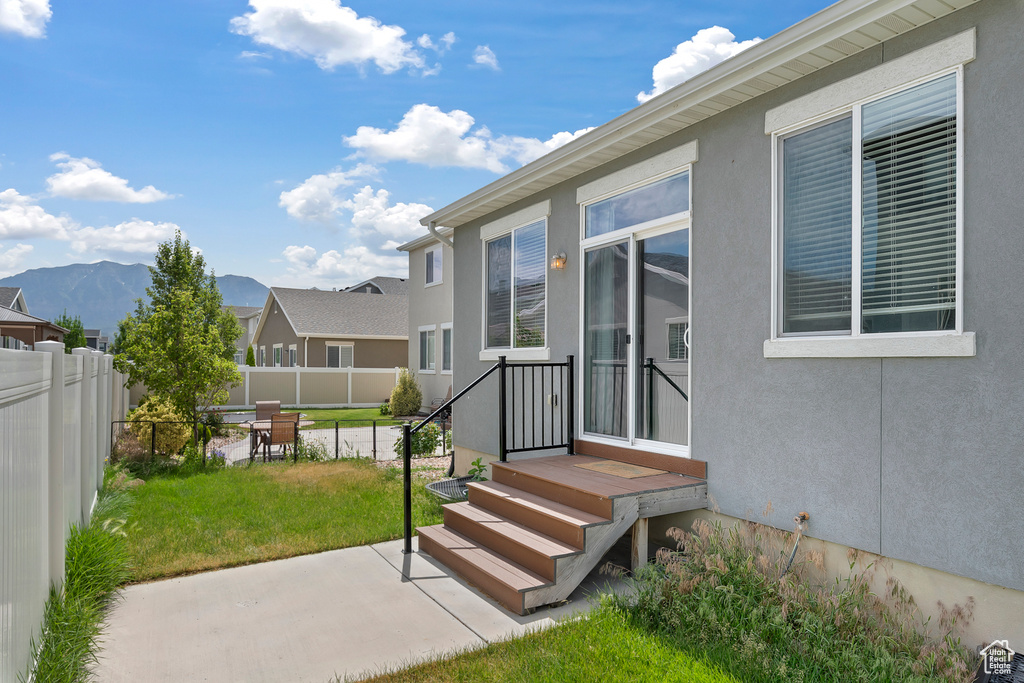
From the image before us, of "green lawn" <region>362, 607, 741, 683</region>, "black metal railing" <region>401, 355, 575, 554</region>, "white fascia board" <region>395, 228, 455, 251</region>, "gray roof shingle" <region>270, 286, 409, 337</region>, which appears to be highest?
"white fascia board" <region>395, 228, 455, 251</region>

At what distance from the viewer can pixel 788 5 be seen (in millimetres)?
6410

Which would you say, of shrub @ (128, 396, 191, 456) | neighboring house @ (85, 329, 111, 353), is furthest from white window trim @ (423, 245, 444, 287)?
neighboring house @ (85, 329, 111, 353)

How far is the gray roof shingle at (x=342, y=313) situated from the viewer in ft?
80.3

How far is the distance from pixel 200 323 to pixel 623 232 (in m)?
9.82

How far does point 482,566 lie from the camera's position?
4414 mm

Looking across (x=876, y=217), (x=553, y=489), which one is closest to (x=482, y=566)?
(x=553, y=489)

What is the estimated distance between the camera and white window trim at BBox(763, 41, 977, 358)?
125 inches

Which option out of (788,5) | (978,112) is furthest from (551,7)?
(978,112)

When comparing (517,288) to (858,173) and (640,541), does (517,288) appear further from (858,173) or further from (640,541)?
(858,173)

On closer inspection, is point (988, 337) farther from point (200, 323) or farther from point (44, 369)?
point (200, 323)

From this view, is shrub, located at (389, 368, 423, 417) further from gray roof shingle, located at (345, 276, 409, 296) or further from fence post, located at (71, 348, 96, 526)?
gray roof shingle, located at (345, 276, 409, 296)

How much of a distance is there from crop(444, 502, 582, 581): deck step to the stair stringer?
0.06m

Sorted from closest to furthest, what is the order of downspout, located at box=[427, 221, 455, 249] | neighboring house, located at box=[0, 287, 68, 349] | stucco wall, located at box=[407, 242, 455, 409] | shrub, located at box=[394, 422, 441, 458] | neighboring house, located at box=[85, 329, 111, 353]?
downspout, located at box=[427, 221, 455, 249] < shrub, located at box=[394, 422, 441, 458] < neighboring house, located at box=[0, 287, 68, 349] < stucco wall, located at box=[407, 242, 455, 409] < neighboring house, located at box=[85, 329, 111, 353]

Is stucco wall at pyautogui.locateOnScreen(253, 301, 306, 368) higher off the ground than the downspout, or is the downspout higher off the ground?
the downspout
